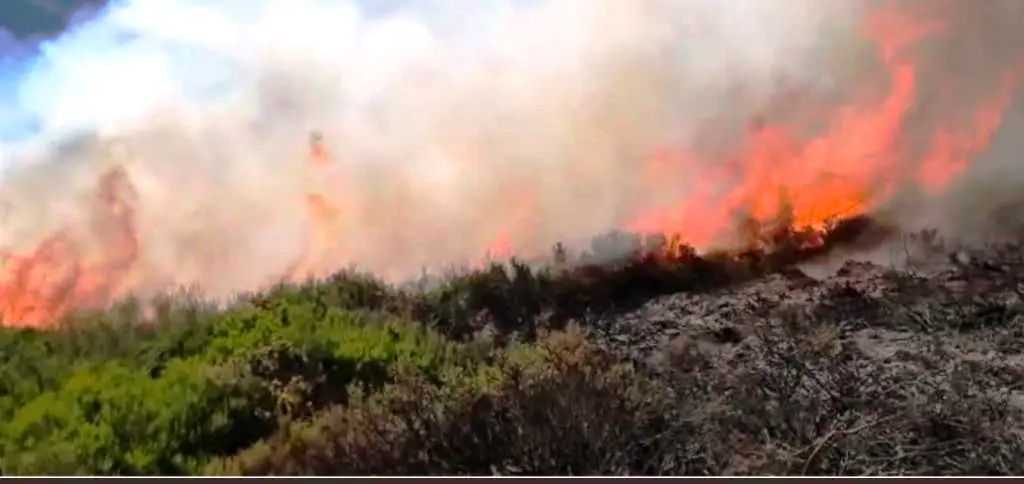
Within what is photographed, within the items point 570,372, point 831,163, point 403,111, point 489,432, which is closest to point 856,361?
point 831,163

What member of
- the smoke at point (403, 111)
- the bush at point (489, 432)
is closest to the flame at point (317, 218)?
the smoke at point (403, 111)

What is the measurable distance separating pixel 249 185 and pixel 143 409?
477mm

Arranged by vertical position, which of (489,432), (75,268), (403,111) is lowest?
(489,432)

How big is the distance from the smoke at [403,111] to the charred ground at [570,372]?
10 centimetres

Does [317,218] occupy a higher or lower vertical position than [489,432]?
higher

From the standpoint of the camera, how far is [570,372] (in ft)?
7.87

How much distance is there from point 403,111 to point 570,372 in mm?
614

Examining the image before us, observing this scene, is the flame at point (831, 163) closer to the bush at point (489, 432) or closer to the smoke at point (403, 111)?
the smoke at point (403, 111)

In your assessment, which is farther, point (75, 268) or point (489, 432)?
point (75, 268)

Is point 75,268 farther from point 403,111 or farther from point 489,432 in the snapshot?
point 489,432

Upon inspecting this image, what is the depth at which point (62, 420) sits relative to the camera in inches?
92.4

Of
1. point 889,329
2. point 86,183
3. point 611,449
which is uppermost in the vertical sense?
point 86,183

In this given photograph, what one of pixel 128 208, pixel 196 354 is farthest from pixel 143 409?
pixel 128 208

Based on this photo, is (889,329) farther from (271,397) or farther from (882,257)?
(271,397)
